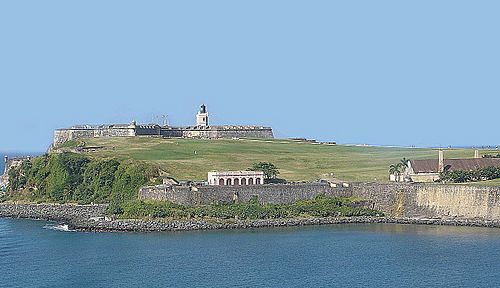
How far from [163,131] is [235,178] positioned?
40992mm

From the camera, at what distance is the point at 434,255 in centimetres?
5828

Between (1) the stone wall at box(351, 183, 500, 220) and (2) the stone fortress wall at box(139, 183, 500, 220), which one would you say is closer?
(1) the stone wall at box(351, 183, 500, 220)

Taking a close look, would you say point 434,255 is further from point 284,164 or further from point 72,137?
point 72,137

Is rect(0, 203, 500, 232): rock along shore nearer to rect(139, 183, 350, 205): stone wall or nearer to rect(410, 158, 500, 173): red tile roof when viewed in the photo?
rect(139, 183, 350, 205): stone wall

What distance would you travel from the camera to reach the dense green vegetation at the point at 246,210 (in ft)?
243

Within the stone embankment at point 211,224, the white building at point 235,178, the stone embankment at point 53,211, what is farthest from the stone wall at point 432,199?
the stone embankment at point 53,211

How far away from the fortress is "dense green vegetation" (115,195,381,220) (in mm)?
41416

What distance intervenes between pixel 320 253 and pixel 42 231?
75.0 ft

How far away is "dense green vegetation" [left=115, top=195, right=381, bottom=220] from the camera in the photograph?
74.0 metres

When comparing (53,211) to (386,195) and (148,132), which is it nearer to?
(386,195)

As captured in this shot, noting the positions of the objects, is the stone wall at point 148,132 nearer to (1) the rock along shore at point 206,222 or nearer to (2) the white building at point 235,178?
(2) the white building at point 235,178

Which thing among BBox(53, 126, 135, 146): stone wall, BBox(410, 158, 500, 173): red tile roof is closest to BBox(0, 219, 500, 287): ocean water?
BBox(410, 158, 500, 173): red tile roof

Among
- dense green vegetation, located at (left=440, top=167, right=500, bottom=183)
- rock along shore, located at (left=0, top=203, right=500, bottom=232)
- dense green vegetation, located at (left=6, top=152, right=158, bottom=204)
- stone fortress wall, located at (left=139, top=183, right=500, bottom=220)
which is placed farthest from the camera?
dense green vegetation, located at (left=6, top=152, right=158, bottom=204)

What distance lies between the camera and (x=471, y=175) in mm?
80250
